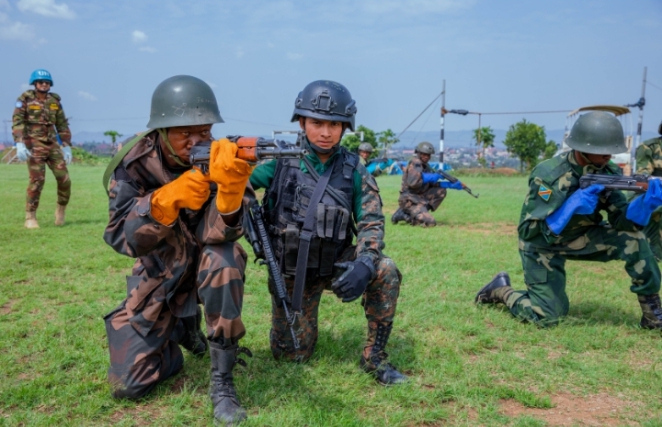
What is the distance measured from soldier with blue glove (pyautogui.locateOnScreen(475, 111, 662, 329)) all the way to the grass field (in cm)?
26

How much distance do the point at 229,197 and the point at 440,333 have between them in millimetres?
2570

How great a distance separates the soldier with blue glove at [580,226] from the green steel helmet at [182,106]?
317 centimetres

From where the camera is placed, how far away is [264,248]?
394cm

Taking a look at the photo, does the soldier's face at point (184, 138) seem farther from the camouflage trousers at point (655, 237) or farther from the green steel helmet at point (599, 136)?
the camouflage trousers at point (655, 237)

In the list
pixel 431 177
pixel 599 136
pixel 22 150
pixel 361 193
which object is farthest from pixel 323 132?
pixel 431 177

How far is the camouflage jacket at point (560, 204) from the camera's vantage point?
17.8ft

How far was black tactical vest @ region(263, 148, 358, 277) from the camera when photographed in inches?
162

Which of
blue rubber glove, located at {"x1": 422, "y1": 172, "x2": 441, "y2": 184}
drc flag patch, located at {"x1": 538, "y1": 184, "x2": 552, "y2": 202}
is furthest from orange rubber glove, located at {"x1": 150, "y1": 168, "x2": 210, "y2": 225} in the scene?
blue rubber glove, located at {"x1": 422, "y1": 172, "x2": 441, "y2": 184}

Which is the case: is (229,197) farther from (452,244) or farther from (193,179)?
(452,244)

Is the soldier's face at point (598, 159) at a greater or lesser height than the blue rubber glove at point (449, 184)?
greater

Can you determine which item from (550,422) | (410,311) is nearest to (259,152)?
(550,422)

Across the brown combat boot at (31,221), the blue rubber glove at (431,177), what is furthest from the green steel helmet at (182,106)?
the blue rubber glove at (431,177)

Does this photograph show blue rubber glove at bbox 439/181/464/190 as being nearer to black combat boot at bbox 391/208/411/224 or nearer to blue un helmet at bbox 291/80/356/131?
black combat boot at bbox 391/208/411/224

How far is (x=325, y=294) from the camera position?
251 inches
